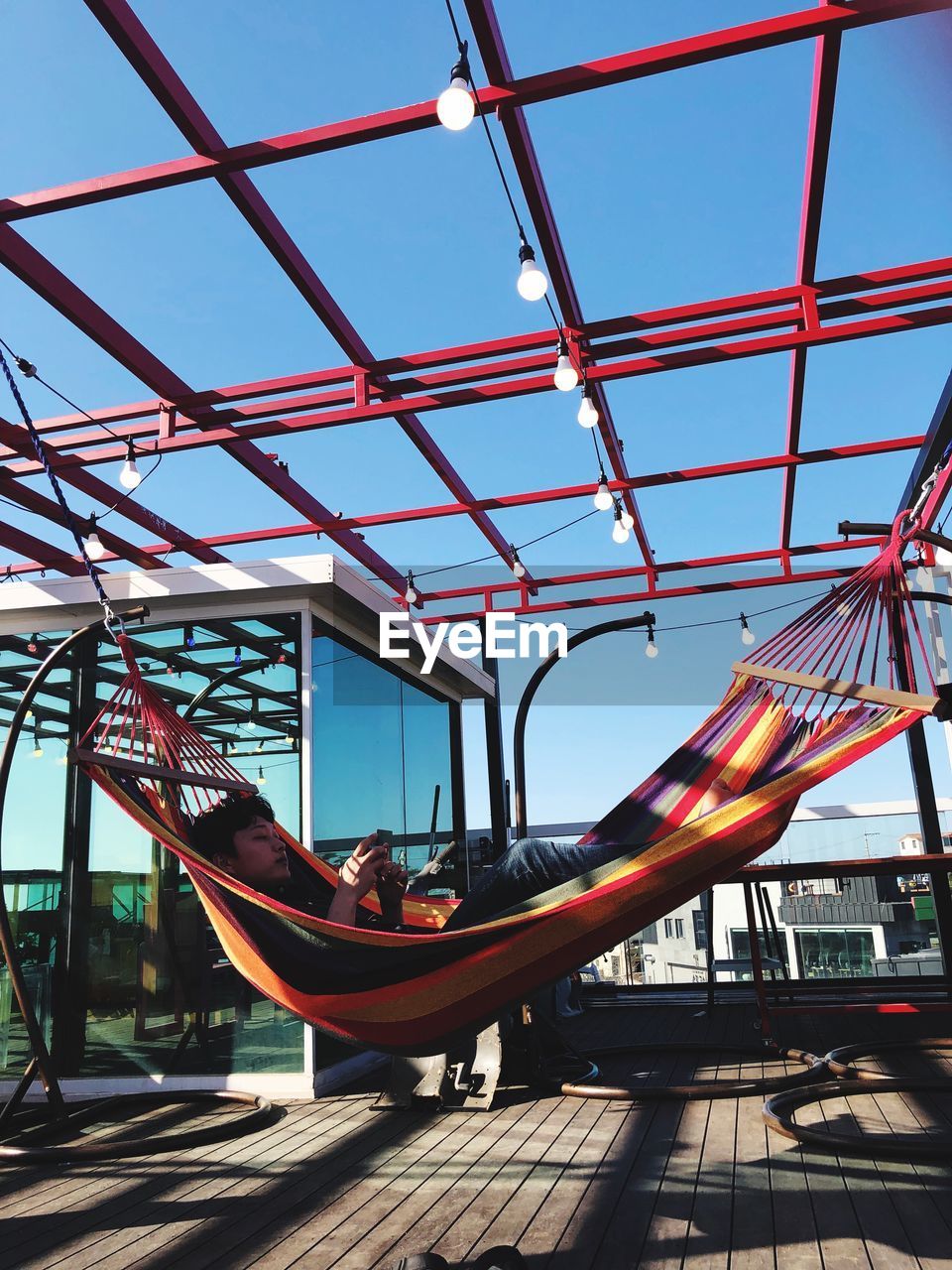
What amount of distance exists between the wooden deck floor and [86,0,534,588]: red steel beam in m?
3.38

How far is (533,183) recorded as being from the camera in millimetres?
3775

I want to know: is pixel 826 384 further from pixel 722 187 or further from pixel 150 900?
pixel 150 900

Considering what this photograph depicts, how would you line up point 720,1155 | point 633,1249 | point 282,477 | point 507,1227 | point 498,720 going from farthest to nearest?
point 498,720, point 282,477, point 720,1155, point 507,1227, point 633,1249

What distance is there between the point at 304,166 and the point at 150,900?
10.5 feet

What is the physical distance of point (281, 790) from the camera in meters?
4.01

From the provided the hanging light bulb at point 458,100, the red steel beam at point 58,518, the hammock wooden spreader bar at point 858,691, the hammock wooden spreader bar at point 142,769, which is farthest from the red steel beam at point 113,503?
the hammock wooden spreader bar at point 858,691

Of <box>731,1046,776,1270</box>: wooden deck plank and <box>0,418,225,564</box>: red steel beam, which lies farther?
<box>0,418,225,564</box>: red steel beam

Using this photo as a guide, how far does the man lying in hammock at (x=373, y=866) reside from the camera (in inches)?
96.5

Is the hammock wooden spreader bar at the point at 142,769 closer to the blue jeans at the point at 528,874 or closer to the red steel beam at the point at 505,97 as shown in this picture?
the blue jeans at the point at 528,874

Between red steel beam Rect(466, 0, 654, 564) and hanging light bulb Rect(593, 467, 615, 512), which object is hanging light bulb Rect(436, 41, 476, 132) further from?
hanging light bulb Rect(593, 467, 615, 512)

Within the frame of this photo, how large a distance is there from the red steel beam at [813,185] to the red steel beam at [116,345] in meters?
3.17

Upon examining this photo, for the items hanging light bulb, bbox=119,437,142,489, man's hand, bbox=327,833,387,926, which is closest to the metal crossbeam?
hanging light bulb, bbox=119,437,142,489

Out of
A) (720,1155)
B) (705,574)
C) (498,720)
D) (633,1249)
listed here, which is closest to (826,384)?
(705,574)

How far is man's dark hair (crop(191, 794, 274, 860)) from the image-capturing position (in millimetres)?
2910
